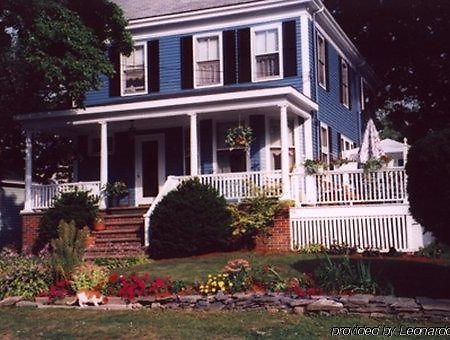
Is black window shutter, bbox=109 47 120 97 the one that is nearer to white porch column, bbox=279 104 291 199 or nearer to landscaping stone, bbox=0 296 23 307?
white porch column, bbox=279 104 291 199

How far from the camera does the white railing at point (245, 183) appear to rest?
1570cm

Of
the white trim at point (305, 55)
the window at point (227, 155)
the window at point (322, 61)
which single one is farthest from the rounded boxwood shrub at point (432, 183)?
the window at point (322, 61)

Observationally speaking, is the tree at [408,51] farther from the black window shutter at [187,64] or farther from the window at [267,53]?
the black window shutter at [187,64]

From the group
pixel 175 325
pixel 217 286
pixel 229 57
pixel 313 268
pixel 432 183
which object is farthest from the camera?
pixel 229 57

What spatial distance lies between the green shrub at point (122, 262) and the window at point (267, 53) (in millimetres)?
7195

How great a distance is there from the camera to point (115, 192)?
1756 cm

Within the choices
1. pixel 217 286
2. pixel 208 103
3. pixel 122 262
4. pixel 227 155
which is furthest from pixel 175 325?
pixel 227 155

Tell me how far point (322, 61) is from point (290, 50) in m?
2.02

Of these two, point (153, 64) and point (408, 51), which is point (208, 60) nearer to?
point (153, 64)

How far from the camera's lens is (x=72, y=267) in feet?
36.3

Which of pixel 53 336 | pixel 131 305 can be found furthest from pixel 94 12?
pixel 53 336

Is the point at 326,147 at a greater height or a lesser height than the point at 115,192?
greater

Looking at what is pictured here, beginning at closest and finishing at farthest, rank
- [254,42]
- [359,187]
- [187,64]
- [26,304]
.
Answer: [26,304] → [359,187] → [254,42] → [187,64]

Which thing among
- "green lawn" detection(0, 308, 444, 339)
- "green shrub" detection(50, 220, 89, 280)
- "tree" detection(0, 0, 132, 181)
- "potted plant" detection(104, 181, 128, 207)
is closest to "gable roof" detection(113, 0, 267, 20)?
"tree" detection(0, 0, 132, 181)
